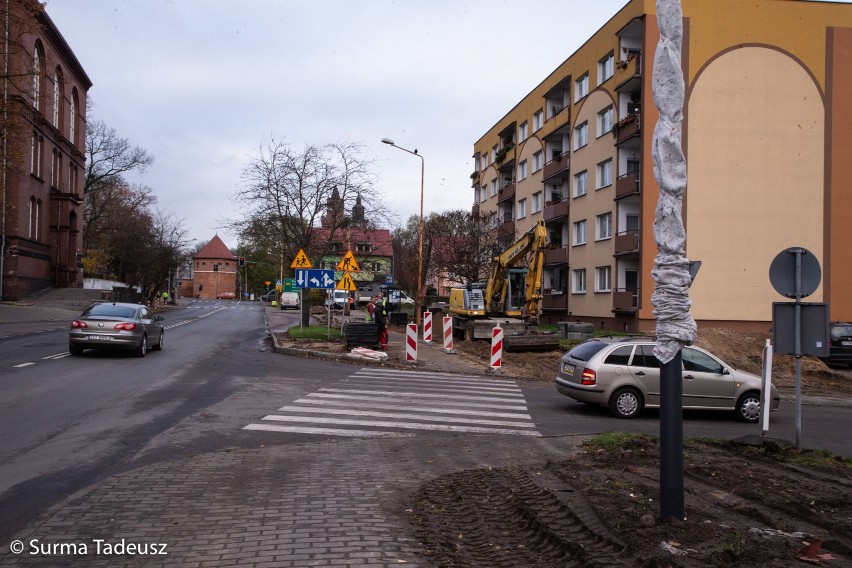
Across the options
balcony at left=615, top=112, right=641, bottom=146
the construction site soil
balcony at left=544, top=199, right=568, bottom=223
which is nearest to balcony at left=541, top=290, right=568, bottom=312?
balcony at left=544, top=199, right=568, bottom=223

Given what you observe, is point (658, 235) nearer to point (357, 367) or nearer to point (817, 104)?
point (357, 367)

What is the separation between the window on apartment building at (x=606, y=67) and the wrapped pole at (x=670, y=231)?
1339 inches

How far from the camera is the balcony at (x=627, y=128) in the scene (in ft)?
114

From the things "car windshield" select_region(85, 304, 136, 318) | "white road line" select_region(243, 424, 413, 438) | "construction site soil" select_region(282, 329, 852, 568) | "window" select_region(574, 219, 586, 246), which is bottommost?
"white road line" select_region(243, 424, 413, 438)

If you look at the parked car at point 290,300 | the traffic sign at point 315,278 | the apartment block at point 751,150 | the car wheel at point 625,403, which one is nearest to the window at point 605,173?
the apartment block at point 751,150

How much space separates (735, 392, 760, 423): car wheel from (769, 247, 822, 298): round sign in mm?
4578

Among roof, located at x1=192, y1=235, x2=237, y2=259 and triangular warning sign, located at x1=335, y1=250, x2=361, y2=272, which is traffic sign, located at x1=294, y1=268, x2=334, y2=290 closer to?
triangular warning sign, located at x1=335, y1=250, x2=361, y2=272

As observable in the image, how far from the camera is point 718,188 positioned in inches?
1314

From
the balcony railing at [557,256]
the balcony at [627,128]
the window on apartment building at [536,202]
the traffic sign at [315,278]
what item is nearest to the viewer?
the traffic sign at [315,278]

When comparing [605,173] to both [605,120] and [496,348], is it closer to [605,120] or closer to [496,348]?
[605,120]

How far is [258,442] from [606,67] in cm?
3502

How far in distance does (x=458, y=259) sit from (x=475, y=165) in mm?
18696

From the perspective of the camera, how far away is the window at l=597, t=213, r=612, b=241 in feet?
125

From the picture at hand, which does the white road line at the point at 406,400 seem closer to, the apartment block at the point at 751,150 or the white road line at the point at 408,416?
the white road line at the point at 408,416
